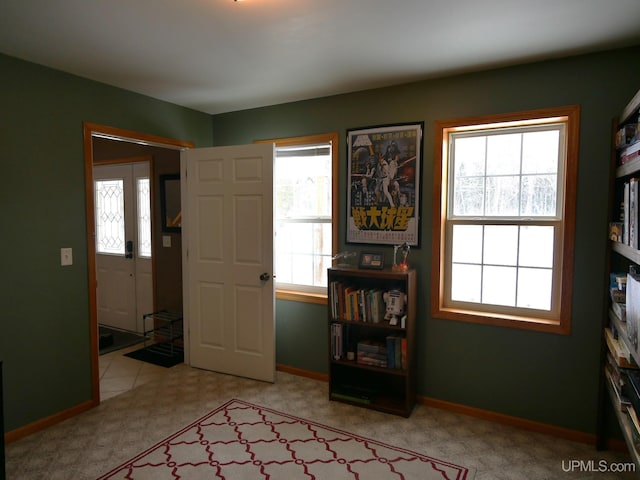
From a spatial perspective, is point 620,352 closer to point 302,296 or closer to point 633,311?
point 633,311

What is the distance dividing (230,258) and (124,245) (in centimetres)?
203

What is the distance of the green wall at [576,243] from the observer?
243 centimetres

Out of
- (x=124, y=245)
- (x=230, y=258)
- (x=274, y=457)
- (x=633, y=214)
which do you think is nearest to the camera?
(x=633, y=214)

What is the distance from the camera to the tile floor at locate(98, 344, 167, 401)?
130 inches

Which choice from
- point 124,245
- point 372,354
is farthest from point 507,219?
point 124,245

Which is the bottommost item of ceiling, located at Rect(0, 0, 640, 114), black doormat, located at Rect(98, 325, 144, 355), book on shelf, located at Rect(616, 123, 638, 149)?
black doormat, located at Rect(98, 325, 144, 355)

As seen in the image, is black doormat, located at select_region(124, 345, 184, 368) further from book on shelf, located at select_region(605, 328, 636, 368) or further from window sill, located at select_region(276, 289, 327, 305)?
book on shelf, located at select_region(605, 328, 636, 368)

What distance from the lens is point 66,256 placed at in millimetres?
2775

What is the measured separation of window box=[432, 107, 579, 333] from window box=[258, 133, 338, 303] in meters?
0.94

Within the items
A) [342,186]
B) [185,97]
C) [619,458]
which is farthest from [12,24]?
[619,458]

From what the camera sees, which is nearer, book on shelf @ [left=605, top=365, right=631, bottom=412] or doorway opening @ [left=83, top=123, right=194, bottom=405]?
book on shelf @ [left=605, top=365, right=631, bottom=412]

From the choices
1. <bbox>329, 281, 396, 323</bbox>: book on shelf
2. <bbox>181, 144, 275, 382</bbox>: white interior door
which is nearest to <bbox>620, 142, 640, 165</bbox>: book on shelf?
<bbox>329, 281, 396, 323</bbox>: book on shelf

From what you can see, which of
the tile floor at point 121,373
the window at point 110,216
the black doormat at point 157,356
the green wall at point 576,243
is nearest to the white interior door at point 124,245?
the window at point 110,216

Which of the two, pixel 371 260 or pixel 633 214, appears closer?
pixel 633 214
